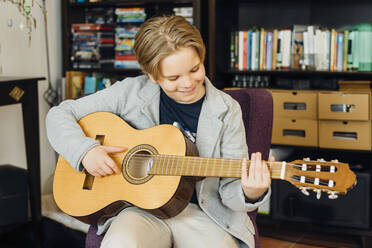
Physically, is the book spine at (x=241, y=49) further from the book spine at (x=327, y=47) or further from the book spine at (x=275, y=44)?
the book spine at (x=327, y=47)

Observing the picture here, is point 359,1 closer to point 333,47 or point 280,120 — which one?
point 333,47

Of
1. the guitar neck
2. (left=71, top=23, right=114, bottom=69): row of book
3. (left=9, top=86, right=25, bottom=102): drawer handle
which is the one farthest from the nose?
(left=71, top=23, right=114, bottom=69): row of book

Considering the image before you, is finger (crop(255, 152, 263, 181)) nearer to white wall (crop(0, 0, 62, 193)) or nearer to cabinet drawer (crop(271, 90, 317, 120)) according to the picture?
cabinet drawer (crop(271, 90, 317, 120))

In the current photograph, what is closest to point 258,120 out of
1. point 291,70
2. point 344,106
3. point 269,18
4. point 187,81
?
point 187,81

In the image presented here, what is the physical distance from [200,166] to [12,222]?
1.52m

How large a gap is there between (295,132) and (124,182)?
4.62ft

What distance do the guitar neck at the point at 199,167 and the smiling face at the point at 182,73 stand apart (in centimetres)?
21

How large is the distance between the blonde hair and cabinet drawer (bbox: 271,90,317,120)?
1192 millimetres

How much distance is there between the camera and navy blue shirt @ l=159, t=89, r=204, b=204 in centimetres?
147

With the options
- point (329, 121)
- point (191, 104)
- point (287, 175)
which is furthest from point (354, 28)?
point (287, 175)

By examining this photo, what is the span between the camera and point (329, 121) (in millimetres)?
2410

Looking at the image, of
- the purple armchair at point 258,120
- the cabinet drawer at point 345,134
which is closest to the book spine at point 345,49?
the cabinet drawer at point 345,134

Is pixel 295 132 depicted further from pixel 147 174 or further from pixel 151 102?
pixel 147 174

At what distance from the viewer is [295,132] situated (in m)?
2.53
